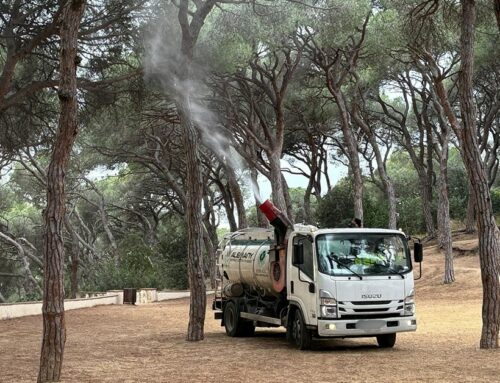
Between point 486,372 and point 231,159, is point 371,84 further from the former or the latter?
point 486,372

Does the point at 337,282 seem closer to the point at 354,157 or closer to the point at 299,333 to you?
the point at 299,333

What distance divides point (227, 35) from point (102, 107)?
508cm

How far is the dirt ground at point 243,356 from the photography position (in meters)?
9.56

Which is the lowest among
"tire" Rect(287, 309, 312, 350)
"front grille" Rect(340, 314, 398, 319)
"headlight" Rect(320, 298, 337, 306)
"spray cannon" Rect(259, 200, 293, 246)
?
"tire" Rect(287, 309, 312, 350)

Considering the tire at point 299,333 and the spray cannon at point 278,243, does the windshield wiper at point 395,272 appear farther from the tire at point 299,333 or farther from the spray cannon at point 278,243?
the spray cannon at point 278,243

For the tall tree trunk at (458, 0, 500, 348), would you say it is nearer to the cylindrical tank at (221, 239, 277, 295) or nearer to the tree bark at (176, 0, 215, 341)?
the cylindrical tank at (221, 239, 277, 295)

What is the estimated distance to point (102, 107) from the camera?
1870cm

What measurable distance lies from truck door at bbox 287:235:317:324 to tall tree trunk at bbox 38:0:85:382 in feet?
15.5

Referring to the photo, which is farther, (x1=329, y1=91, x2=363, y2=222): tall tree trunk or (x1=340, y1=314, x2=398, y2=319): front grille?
(x1=329, y1=91, x2=363, y2=222): tall tree trunk

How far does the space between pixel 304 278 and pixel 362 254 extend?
1.06 metres

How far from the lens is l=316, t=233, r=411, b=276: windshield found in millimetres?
12352

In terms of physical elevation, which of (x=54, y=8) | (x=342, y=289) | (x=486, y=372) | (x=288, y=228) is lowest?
(x=486, y=372)

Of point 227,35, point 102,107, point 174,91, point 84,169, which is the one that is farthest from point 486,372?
point 84,169

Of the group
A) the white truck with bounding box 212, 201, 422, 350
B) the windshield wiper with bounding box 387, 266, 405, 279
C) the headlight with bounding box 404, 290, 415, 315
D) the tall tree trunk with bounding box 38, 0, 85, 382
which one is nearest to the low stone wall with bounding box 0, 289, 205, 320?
the white truck with bounding box 212, 201, 422, 350
